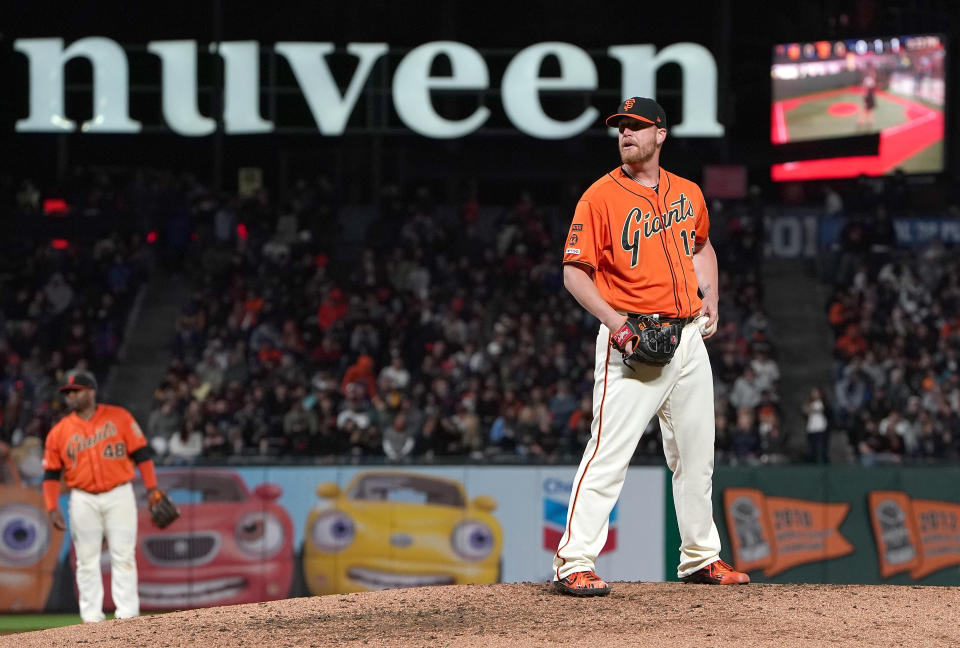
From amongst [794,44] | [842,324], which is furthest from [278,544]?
[794,44]

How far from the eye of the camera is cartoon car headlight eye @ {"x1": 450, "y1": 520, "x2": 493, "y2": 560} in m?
13.1

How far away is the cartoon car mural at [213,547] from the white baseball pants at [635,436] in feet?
25.5

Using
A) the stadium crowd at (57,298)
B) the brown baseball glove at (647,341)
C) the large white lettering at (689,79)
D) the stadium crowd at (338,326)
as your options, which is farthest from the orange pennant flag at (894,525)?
the large white lettering at (689,79)

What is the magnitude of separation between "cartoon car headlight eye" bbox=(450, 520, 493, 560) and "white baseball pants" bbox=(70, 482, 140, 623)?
3955 mm

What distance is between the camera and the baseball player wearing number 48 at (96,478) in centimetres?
965

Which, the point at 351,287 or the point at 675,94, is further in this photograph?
the point at 675,94

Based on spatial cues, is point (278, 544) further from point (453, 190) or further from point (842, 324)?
point (453, 190)

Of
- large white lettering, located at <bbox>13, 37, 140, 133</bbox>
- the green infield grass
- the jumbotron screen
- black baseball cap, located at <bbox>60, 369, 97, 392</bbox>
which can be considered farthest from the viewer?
the jumbotron screen

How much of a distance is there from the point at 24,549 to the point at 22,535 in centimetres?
14

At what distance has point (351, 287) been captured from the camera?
787 inches

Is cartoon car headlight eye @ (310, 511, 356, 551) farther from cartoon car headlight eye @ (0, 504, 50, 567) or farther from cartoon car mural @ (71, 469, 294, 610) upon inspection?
cartoon car headlight eye @ (0, 504, 50, 567)

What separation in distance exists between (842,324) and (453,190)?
36.1ft

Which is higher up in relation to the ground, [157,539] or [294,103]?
[294,103]

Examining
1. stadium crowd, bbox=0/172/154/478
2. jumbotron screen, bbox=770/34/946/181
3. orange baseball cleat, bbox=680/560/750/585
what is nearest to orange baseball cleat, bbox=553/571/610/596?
orange baseball cleat, bbox=680/560/750/585
